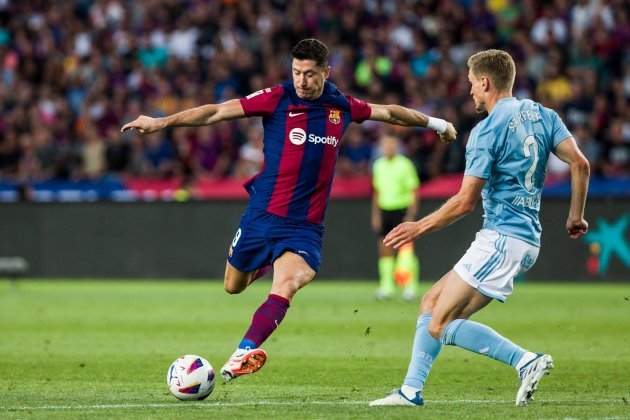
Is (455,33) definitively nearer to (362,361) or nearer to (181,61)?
(181,61)

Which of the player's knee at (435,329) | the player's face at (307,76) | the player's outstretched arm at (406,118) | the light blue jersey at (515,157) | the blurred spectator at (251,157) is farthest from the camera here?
the blurred spectator at (251,157)

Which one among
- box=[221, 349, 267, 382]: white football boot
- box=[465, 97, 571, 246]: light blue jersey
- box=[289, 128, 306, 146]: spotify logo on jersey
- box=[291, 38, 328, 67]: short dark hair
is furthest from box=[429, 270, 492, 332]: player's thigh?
box=[291, 38, 328, 67]: short dark hair

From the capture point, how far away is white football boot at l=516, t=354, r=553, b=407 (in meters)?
7.46

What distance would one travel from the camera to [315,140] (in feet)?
29.2

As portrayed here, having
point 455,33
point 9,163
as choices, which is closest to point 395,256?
point 455,33

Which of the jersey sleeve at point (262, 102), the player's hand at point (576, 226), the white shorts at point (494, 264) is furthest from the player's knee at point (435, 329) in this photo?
the jersey sleeve at point (262, 102)

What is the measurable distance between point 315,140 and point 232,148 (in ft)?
46.6

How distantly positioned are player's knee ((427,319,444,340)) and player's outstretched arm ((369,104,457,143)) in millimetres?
2066

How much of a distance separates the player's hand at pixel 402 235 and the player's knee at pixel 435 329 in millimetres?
732

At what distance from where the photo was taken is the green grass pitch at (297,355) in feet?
25.3

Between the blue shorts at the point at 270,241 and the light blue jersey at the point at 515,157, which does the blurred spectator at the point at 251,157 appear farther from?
the light blue jersey at the point at 515,157

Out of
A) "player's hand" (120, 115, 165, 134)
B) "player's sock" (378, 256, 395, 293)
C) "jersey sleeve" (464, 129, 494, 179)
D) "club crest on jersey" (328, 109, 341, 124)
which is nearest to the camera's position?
"jersey sleeve" (464, 129, 494, 179)

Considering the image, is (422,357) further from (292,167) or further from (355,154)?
(355,154)

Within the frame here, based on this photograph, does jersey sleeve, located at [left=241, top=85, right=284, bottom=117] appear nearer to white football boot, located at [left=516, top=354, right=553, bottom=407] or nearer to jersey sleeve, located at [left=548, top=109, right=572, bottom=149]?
jersey sleeve, located at [left=548, top=109, right=572, bottom=149]
